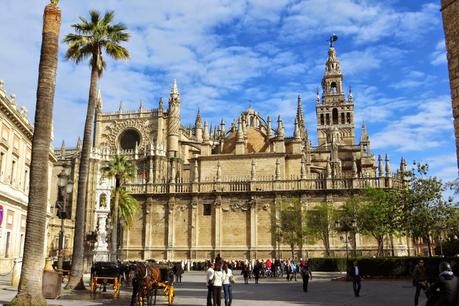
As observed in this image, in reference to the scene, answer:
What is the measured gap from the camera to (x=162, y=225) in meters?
46.1

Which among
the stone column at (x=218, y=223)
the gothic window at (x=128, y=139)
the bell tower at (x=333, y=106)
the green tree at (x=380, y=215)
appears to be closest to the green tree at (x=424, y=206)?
the green tree at (x=380, y=215)

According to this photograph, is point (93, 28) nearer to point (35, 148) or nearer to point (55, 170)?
point (35, 148)

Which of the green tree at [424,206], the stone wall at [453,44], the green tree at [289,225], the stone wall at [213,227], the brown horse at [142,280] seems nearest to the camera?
the stone wall at [453,44]

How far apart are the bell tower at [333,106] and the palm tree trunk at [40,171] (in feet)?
256

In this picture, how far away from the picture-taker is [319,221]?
3891cm

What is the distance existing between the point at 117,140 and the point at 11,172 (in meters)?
35.1

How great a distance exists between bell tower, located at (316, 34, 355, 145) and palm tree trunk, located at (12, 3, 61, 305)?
77893 mm

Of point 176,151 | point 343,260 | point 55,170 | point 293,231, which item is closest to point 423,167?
point 343,260

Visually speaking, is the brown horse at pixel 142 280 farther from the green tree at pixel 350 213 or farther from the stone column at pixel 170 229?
the stone column at pixel 170 229

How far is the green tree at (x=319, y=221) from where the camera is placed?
38438 mm

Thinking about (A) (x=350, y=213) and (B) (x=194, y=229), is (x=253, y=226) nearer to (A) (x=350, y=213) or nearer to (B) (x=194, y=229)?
(B) (x=194, y=229)

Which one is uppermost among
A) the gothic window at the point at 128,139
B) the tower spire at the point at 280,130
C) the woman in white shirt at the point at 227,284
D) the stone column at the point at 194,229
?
the gothic window at the point at 128,139

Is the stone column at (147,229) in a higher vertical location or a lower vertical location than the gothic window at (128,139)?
lower

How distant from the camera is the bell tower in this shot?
8781 cm
